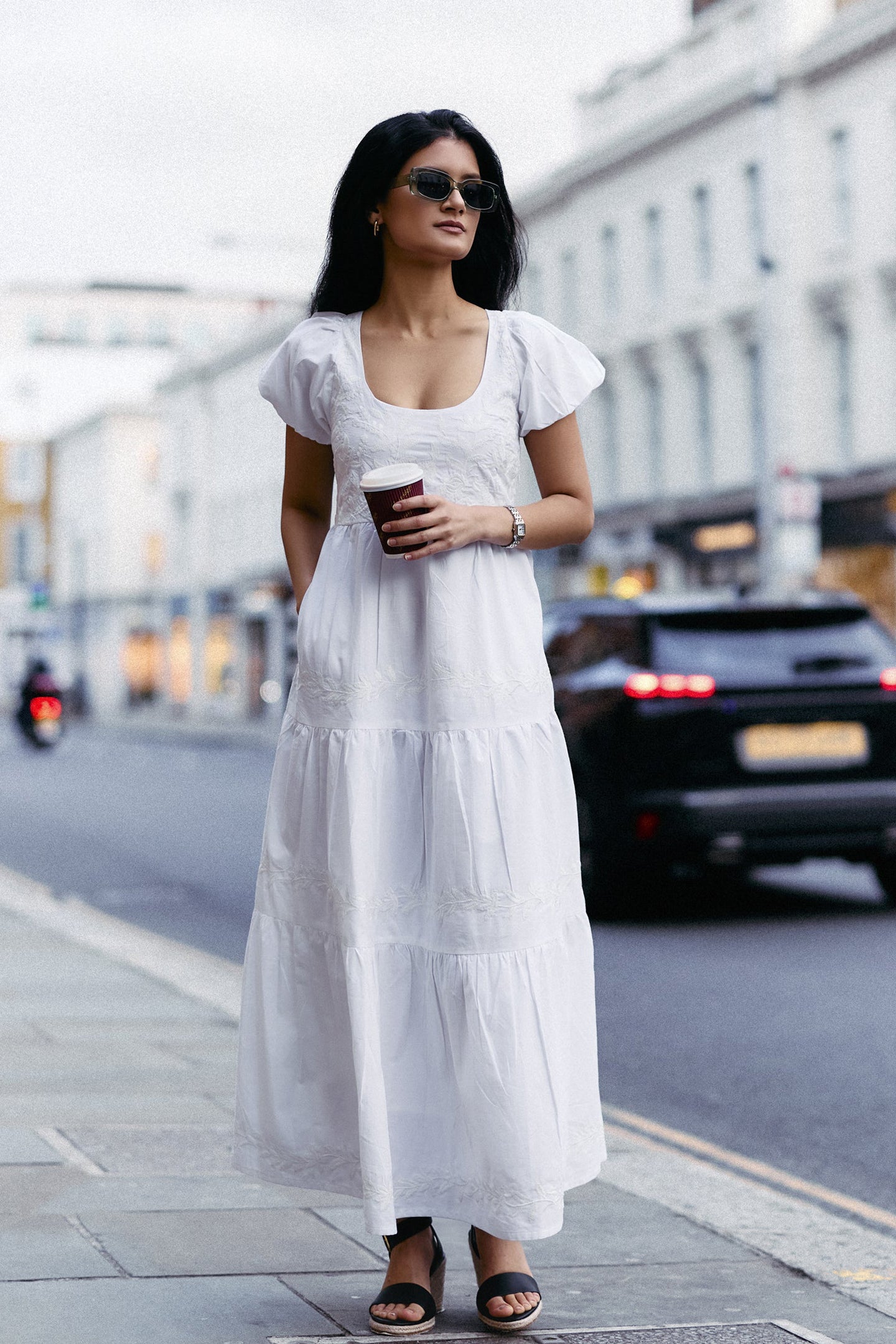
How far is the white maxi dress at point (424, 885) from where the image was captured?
126 inches

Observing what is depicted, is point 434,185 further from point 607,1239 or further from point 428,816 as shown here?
point 607,1239

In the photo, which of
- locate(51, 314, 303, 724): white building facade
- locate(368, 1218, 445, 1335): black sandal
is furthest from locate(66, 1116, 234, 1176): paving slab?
locate(51, 314, 303, 724): white building facade

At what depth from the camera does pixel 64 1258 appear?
356 cm

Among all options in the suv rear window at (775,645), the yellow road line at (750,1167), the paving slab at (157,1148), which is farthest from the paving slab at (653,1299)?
the suv rear window at (775,645)

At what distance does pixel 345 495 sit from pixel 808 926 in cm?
651

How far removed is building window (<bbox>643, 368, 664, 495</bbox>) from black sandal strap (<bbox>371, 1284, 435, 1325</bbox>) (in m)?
32.0

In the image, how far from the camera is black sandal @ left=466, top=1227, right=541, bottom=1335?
326cm

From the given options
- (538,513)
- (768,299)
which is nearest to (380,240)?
(538,513)

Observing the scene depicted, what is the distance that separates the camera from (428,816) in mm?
3264

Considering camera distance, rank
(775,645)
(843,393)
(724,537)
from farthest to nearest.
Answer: (724,537)
(843,393)
(775,645)

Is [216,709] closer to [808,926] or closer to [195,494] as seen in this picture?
[195,494]

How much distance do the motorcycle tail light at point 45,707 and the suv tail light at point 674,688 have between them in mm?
24132

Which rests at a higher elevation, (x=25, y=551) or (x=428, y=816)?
(x=25, y=551)

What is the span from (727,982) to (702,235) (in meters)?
27.6
